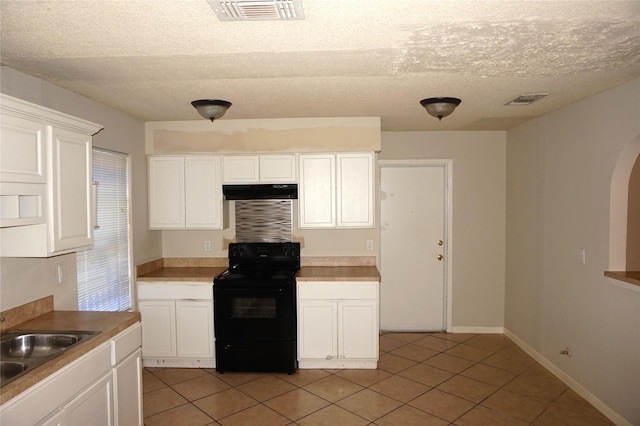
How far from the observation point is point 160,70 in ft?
8.36

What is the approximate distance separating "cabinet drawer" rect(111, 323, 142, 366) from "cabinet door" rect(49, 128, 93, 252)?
63 cm

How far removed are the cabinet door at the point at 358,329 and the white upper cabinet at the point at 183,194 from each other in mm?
1556

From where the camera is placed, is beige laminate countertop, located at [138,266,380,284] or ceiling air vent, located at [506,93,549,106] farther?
beige laminate countertop, located at [138,266,380,284]

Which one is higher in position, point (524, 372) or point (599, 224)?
point (599, 224)

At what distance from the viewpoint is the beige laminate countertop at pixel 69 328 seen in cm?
177

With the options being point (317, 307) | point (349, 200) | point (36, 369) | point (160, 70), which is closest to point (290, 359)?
point (317, 307)

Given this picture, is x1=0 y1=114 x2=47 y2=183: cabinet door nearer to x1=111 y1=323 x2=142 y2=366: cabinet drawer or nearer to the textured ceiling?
the textured ceiling

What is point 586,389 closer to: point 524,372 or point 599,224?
point 524,372

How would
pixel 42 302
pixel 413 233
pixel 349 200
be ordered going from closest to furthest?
pixel 42 302, pixel 349 200, pixel 413 233

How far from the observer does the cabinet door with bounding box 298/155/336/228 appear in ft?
13.7

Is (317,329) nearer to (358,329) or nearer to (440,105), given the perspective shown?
(358,329)

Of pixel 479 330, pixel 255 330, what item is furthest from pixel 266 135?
pixel 479 330

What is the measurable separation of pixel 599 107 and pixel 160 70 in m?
3.21

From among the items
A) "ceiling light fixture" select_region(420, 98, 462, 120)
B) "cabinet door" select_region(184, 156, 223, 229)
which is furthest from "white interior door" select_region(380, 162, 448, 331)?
"cabinet door" select_region(184, 156, 223, 229)
